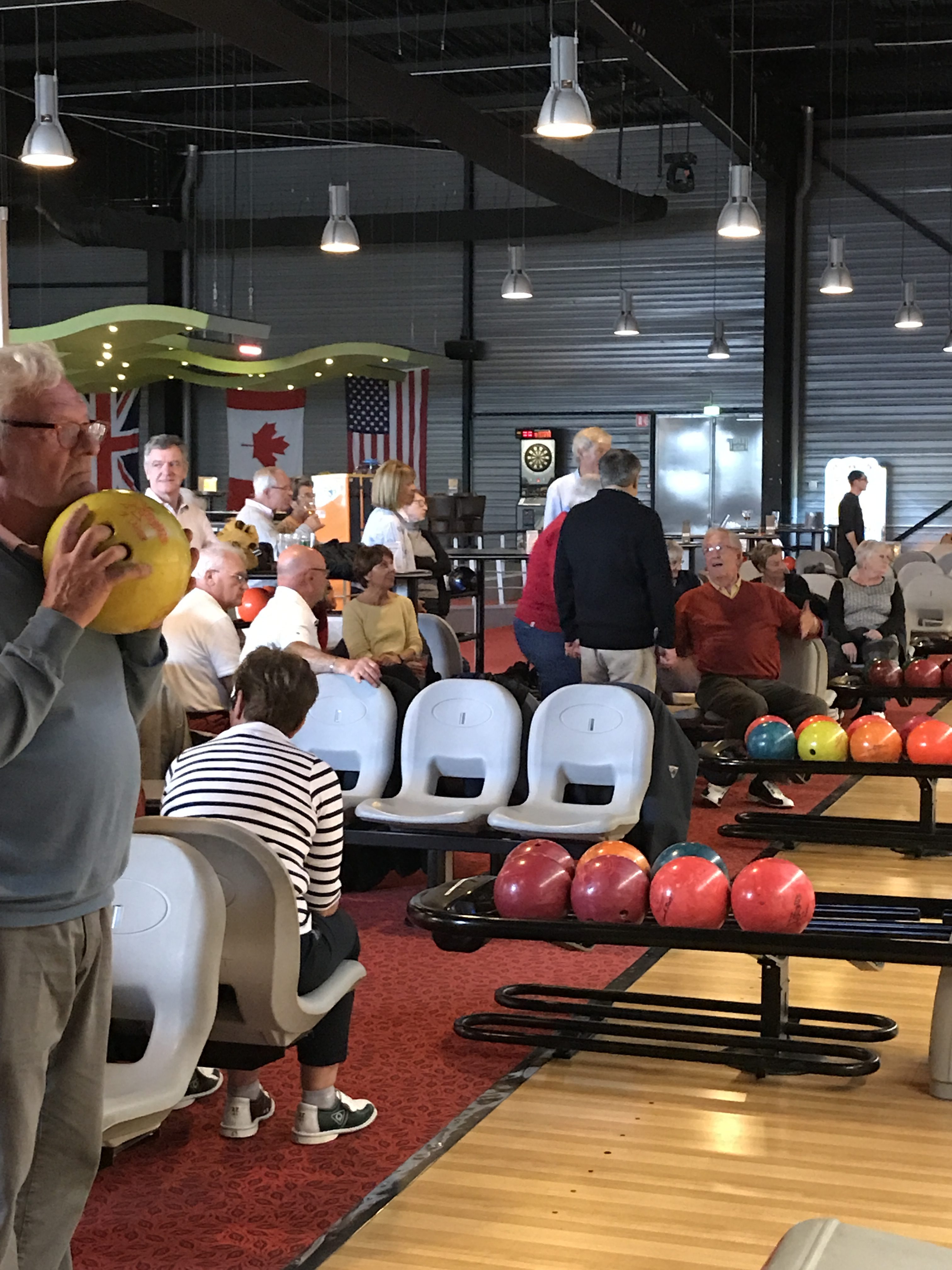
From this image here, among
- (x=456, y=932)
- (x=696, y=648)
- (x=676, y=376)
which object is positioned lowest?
(x=456, y=932)

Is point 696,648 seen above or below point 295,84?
below

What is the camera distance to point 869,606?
9258 millimetres

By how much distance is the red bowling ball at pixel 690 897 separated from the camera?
3.79 m

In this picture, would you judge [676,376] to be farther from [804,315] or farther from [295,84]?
[295,84]

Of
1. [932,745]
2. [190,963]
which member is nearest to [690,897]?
[190,963]

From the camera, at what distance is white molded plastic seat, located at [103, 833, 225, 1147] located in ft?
8.85

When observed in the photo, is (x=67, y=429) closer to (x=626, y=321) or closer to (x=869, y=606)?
(x=869, y=606)

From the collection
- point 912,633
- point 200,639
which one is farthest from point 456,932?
point 912,633

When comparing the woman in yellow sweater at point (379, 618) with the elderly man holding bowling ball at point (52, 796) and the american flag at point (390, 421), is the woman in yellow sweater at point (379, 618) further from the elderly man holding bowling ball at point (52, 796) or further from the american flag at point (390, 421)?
the american flag at point (390, 421)

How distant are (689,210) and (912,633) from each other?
9.47 metres

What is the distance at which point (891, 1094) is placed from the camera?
3.68m

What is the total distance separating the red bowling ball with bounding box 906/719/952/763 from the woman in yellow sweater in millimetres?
2049

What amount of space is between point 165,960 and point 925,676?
5598mm

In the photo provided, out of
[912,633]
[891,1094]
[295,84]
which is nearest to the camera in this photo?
[891,1094]
